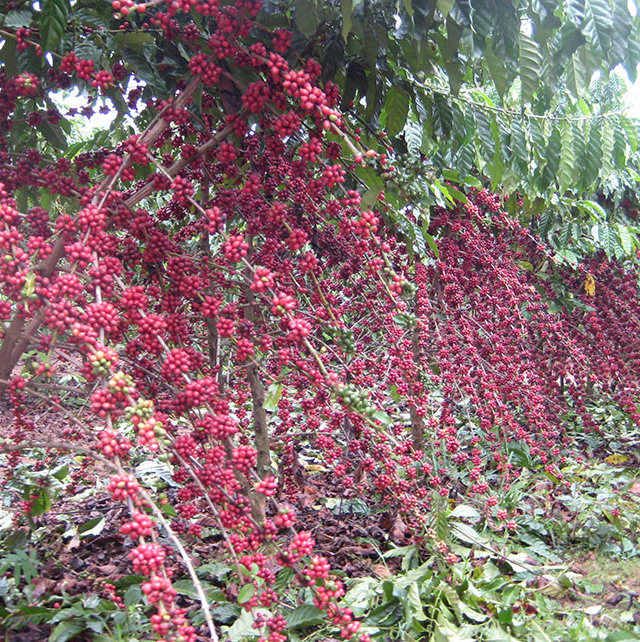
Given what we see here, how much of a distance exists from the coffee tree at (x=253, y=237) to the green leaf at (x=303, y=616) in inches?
0.7

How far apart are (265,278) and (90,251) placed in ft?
1.42

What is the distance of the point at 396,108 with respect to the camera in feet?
7.34

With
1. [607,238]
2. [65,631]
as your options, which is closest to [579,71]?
[65,631]

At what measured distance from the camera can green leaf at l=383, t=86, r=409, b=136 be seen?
2.21m

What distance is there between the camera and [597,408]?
18.1ft

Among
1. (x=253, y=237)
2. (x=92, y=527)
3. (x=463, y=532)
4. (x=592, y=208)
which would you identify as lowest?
(x=463, y=532)

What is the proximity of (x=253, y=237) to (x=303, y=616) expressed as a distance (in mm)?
1485

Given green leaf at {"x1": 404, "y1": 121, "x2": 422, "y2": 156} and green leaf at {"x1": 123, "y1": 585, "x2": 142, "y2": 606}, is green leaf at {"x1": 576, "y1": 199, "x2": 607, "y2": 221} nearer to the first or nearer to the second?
green leaf at {"x1": 404, "y1": 121, "x2": 422, "y2": 156}

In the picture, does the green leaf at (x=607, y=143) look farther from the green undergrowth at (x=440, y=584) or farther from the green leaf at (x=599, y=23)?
the green undergrowth at (x=440, y=584)

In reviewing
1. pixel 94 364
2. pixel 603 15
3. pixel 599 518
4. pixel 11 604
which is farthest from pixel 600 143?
pixel 11 604

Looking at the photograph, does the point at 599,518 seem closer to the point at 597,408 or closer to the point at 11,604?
the point at 597,408

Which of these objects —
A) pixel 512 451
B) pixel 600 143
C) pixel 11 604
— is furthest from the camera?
pixel 512 451

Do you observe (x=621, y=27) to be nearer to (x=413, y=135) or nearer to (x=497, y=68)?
(x=497, y=68)

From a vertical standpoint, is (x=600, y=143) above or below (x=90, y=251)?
above
